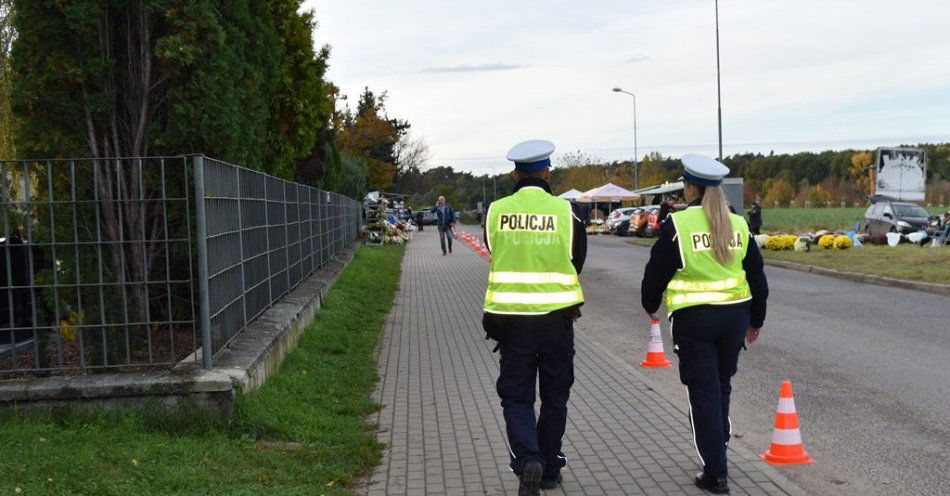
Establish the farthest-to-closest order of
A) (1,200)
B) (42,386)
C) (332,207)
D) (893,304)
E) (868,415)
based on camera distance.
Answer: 1. (332,207)
2. (893,304)
3. (868,415)
4. (1,200)
5. (42,386)

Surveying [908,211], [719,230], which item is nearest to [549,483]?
[719,230]

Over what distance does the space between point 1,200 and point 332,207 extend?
44.8 feet

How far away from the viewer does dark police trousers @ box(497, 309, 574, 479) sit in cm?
489

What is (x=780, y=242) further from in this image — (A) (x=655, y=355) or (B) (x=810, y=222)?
(B) (x=810, y=222)

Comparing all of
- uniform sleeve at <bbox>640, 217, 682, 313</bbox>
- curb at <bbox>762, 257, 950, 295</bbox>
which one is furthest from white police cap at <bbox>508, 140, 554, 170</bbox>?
curb at <bbox>762, 257, 950, 295</bbox>

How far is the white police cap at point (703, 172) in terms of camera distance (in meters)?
5.13

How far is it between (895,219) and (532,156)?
3019cm

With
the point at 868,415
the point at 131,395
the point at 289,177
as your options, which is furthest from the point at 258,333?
the point at 289,177

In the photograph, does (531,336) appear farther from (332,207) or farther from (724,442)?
(332,207)

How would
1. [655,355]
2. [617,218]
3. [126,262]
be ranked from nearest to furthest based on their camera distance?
[126,262]
[655,355]
[617,218]

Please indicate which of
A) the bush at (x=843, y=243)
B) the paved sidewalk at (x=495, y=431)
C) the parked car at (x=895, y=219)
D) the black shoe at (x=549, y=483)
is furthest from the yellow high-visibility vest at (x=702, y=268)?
the parked car at (x=895, y=219)

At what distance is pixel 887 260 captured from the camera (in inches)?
860

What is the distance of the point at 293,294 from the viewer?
37.6 ft

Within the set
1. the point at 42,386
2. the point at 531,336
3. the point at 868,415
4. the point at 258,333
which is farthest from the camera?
the point at 258,333
